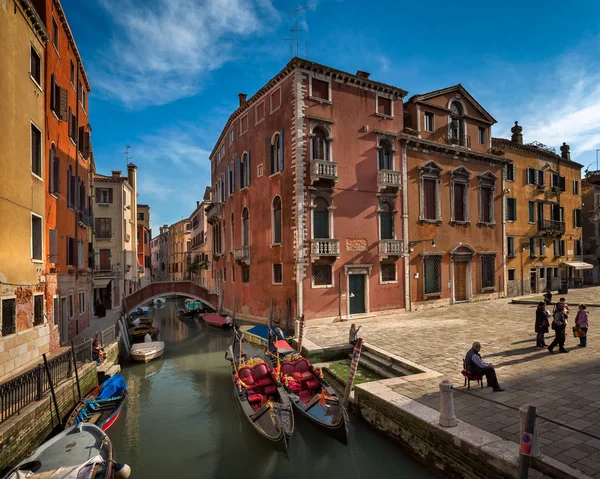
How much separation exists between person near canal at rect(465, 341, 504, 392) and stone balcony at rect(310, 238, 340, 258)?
10.1m

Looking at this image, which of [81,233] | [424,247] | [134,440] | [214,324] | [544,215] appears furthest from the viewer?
[544,215]

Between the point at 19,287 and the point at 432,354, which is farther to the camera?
the point at 432,354

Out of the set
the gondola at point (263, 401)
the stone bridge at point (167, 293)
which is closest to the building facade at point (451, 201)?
the gondola at point (263, 401)

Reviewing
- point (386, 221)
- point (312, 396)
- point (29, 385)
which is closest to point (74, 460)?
point (29, 385)

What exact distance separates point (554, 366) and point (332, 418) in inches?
235

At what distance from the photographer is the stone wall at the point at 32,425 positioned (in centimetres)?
723

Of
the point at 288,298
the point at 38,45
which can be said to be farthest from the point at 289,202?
the point at 38,45

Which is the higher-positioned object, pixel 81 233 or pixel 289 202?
pixel 289 202

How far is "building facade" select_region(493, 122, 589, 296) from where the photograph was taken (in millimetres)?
27061

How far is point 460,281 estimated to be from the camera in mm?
23562

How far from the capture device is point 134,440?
9562 mm

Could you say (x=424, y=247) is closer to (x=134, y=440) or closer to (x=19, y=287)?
(x=134, y=440)

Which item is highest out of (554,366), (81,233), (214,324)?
(81,233)

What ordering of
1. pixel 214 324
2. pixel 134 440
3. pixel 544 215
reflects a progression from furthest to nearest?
pixel 544 215 → pixel 214 324 → pixel 134 440
